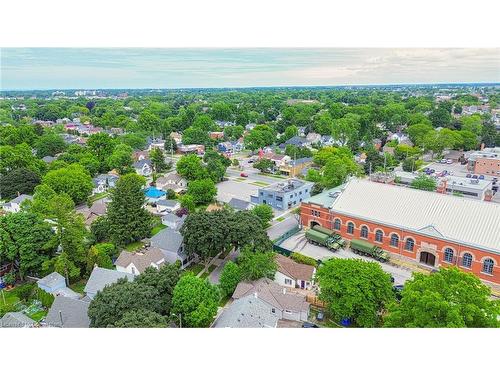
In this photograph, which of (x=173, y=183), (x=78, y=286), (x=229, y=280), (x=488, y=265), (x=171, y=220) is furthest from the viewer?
(x=173, y=183)

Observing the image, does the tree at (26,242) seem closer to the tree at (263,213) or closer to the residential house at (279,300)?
the residential house at (279,300)

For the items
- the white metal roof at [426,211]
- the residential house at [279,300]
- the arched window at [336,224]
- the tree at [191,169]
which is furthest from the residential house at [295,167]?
the residential house at [279,300]

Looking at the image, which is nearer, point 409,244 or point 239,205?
point 409,244

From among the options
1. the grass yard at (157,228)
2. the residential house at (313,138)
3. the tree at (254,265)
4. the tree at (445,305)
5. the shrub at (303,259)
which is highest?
the tree at (445,305)

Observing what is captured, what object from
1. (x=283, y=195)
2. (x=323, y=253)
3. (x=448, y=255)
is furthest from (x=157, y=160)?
(x=448, y=255)

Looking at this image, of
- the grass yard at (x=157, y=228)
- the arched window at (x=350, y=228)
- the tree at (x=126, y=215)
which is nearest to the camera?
the tree at (x=126, y=215)

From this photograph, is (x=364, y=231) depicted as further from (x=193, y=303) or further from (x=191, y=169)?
(x=191, y=169)

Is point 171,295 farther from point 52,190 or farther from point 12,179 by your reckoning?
point 12,179
